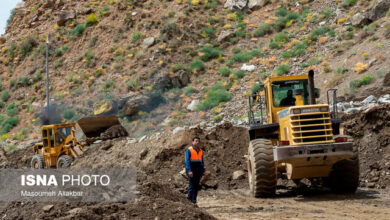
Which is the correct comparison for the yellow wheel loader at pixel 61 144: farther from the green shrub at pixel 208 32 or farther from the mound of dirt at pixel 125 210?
the green shrub at pixel 208 32

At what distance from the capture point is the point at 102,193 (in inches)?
324

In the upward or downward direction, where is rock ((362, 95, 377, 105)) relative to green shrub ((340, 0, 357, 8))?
downward

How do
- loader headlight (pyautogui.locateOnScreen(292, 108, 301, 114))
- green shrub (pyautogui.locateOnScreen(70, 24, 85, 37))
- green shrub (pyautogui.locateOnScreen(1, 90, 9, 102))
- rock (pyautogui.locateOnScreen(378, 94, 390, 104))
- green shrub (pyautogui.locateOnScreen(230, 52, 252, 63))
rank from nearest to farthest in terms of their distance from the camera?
loader headlight (pyautogui.locateOnScreen(292, 108, 301, 114)), rock (pyautogui.locateOnScreen(378, 94, 390, 104)), green shrub (pyautogui.locateOnScreen(230, 52, 252, 63)), green shrub (pyautogui.locateOnScreen(1, 90, 9, 102)), green shrub (pyautogui.locateOnScreen(70, 24, 85, 37))

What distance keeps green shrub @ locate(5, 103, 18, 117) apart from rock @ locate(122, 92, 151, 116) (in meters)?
11.6

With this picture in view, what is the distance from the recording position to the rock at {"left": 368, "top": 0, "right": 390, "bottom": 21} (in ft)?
87.4

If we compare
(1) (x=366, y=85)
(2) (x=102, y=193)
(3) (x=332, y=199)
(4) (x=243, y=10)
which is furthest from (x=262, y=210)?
(4) (x=243, y=10)

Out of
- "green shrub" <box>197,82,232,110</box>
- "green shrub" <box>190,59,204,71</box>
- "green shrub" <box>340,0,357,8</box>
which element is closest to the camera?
"green shrub" <box>197,82,232,110</box>

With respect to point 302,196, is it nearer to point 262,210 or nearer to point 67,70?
point 262,210

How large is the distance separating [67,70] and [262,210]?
3220 cm

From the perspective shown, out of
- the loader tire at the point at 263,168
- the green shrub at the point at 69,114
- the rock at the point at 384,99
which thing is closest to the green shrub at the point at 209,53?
the green shrub at the point at 69,114

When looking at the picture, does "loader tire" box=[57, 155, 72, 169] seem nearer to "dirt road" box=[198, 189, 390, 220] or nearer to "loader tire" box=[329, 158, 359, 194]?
"dirt road" box=[198, 189, 390, 220]

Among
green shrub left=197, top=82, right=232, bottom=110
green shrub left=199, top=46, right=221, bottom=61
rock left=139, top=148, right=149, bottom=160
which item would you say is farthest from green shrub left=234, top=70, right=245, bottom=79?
rock left=139, top=148, right=149, bottom=160

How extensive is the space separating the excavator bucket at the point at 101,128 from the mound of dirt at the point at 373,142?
1161 cm

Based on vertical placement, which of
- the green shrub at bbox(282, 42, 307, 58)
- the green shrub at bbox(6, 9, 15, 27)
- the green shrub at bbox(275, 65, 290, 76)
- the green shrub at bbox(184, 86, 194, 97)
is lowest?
the green shrub at bbox(184, 86, 194, 97)
